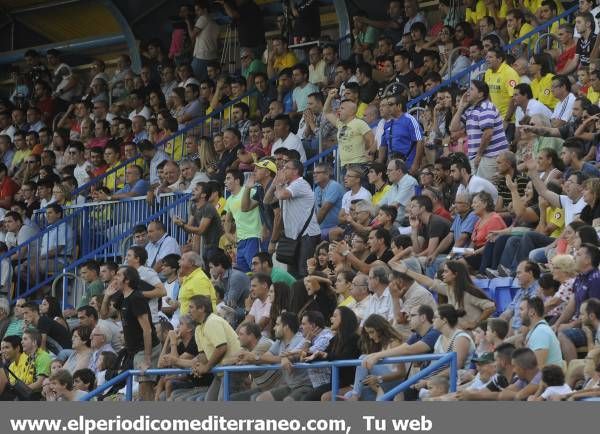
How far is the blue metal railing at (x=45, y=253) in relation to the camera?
71.4ft

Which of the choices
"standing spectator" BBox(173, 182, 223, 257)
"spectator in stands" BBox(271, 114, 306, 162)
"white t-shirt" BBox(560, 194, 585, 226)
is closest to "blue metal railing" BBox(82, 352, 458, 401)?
"white t-shirt" BBox(560, 194, 585, 226)

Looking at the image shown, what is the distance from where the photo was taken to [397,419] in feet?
37.1

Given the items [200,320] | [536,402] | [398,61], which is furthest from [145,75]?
[536,402]

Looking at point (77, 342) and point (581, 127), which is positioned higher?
point (581, 127)

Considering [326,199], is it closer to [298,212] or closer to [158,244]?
[298,212]

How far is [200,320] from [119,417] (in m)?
2.51

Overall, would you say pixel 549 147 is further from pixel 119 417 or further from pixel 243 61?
pixel 243 61

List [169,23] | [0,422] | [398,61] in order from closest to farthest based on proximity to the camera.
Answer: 1. [0,422]
2. [398,61]
3. [169,23]

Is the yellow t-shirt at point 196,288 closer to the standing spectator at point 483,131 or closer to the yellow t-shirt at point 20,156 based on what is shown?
the standing spectator at point 483,131

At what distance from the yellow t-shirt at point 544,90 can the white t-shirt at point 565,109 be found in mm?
820

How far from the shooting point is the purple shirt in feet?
42.5

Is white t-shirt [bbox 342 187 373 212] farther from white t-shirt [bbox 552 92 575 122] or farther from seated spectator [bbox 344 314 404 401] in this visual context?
seated spectator [bbox 344 314 404 401]

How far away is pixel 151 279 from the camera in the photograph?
57.4 feet

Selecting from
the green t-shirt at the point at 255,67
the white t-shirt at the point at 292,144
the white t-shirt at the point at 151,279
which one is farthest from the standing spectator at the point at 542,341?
the green t-shirt at the point at 255,67
